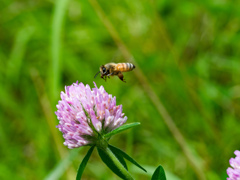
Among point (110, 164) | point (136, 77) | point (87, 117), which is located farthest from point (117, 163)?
point (136, 77)

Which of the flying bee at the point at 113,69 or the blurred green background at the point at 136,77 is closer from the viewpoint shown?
the flying bee at the point at 113,69

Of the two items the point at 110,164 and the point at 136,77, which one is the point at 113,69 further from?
the point at 136,77

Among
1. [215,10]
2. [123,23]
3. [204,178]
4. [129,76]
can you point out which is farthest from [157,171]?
[123,23]

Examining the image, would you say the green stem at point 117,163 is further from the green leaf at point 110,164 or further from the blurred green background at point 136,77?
the blurred green background at point 136,77

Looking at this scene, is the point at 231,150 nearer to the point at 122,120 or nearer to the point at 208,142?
the point at 208,142

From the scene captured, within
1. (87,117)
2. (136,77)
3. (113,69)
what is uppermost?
(136,77)

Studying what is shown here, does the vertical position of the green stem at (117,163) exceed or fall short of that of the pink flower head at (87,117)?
it falls short

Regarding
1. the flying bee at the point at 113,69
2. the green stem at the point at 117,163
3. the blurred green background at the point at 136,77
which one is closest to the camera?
the green stem at the point at 117,163

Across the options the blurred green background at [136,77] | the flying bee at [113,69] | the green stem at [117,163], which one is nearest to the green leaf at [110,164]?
the green stem at [117,163]
